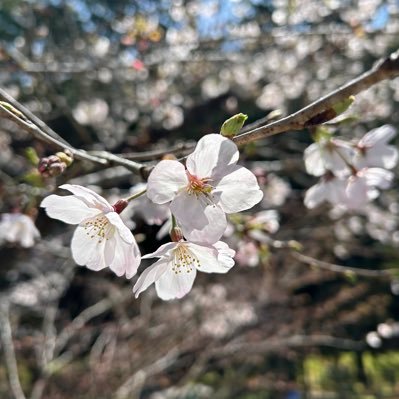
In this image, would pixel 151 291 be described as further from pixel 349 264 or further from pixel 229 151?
pixel 349 264

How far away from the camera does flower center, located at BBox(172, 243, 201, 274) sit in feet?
3.10

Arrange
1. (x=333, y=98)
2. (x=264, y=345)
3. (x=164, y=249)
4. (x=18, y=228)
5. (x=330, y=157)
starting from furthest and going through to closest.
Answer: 1. (x=264, y=345)
2. (x=18, y=228)
3. (x=330, y=157)
4. (x=164, y=249)
5. (x=333, y=98)

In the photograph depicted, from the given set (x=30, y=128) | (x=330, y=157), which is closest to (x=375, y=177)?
(x=330, y=157)

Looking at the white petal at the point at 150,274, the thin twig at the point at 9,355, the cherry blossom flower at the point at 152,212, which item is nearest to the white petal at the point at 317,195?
the cherry blossom flower at the point at 152,212

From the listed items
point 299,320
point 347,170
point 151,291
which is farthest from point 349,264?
point 347,170

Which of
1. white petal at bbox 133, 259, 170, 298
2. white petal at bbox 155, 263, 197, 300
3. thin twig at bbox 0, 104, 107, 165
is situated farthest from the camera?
white petal at bbox 155, 263, 197, 300

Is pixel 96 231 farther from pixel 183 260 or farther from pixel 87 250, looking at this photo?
pixel 183 260

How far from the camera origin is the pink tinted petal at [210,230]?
2.64 feet

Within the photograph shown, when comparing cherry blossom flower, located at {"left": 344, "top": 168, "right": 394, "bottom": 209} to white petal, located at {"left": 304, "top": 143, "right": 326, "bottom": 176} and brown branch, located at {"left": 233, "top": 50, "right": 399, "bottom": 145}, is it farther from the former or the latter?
brown branch, located at {"left": 233, "top": 50, "right": 399, "bottom": 145}

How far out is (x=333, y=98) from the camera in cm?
66

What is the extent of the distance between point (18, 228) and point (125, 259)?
3.41ft

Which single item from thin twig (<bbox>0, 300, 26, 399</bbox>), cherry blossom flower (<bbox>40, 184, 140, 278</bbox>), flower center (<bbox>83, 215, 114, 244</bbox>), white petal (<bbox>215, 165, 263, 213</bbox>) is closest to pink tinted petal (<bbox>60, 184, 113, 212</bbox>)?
cherry blossom flower (<bbox>40, 184, 140, 278</bbox>)

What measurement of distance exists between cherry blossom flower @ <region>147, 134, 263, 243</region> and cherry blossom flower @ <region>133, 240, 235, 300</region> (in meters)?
0.05

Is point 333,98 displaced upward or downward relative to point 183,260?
upward
